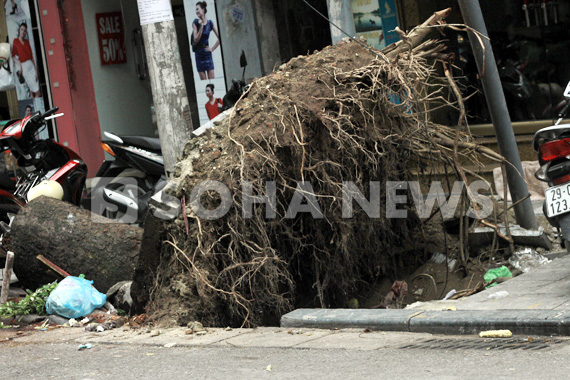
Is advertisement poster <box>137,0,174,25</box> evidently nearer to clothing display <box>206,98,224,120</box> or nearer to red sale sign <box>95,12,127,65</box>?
clothing display <box>206,98,224,120</box>

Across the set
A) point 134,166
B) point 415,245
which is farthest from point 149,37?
point 415,245

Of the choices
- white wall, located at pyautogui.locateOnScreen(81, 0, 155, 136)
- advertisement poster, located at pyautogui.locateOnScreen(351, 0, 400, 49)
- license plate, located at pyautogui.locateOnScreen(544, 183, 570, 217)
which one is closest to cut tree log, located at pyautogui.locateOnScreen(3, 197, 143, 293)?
license plate, located at pyautogui.locateOnScreen(544, 183, 570, 217)

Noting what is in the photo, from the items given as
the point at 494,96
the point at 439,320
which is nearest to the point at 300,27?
the point at 494,96

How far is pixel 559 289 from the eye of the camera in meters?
5.78

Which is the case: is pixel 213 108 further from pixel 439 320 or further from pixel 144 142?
pixel 439 320

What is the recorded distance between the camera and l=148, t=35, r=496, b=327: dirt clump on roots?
6020 mm

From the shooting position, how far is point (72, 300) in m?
6.75

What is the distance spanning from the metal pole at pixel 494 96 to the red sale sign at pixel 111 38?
28.3 ft

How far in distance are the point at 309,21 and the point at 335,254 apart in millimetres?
6363

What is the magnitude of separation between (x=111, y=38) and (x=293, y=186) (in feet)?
29.4

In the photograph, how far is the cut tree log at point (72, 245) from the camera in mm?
7281

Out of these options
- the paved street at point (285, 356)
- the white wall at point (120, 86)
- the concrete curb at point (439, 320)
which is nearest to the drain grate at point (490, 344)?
the paved street at point (285, 356)

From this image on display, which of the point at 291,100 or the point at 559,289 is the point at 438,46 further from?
the point at 559,289

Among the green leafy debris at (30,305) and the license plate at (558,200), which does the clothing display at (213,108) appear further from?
the license plate at (558,200)
